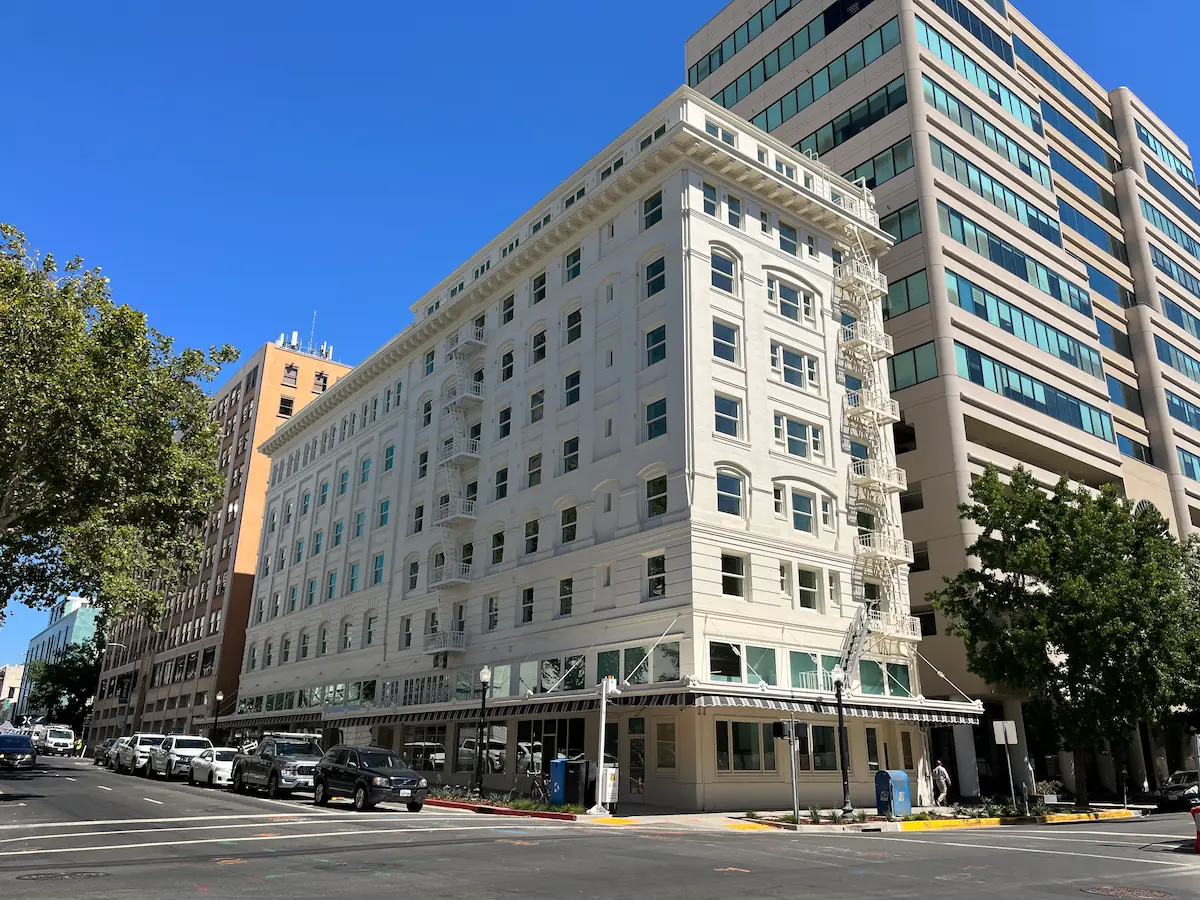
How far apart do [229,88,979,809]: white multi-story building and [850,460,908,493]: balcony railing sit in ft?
0.34

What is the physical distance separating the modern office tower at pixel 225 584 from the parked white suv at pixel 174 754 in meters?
29.4

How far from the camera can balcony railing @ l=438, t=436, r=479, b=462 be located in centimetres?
4297

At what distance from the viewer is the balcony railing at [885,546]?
116 feet

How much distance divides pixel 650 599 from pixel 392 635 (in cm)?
1924

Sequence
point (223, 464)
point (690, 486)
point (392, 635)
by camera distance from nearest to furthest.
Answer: point (690, 486) < point (392, 635) < point (223, 464)

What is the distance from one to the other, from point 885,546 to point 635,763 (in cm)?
1338

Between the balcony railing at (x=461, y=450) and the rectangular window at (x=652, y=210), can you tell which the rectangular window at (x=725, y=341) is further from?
the balcony railing at (x=461, y=450)

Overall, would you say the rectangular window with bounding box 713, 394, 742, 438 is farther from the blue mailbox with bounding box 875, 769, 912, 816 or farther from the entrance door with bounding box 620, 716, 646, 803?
the blue mailbox with bounding box 875, 769, 912, 816

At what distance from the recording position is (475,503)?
4250cm

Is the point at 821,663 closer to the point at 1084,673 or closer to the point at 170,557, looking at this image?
the point at 1084,673

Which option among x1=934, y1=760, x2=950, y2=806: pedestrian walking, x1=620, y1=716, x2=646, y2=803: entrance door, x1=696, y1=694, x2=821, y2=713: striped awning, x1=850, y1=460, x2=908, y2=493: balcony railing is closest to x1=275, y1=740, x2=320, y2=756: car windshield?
x1=620, y1=716, x2=646, y2=803: entrance door

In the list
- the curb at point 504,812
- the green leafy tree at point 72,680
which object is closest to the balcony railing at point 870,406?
the curb at point 504,812

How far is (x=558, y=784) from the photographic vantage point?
2669 cm

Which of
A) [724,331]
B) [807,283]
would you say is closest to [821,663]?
[724,331]
